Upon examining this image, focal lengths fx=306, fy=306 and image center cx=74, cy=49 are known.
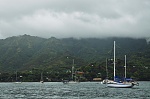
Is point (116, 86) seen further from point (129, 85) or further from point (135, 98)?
point (135, 98)

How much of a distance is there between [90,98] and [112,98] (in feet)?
21.8

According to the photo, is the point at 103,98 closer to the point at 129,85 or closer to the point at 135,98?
the point at 135,98

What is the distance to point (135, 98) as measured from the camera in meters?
92.2

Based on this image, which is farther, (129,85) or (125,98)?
(129,85)

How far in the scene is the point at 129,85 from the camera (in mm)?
160000

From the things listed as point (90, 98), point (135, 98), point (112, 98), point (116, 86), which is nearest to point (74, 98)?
point (90, 98)

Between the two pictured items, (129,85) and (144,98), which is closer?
(144,98)

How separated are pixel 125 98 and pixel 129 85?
225 feet

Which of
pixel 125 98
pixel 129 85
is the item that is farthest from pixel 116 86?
pixel 125 98

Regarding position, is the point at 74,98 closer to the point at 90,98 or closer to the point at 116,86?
the point at 90,98

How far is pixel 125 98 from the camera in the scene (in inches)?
3649

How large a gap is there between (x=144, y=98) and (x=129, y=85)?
68.5 meters

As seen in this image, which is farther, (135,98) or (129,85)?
(129,85)

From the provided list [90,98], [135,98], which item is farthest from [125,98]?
[90,98]
